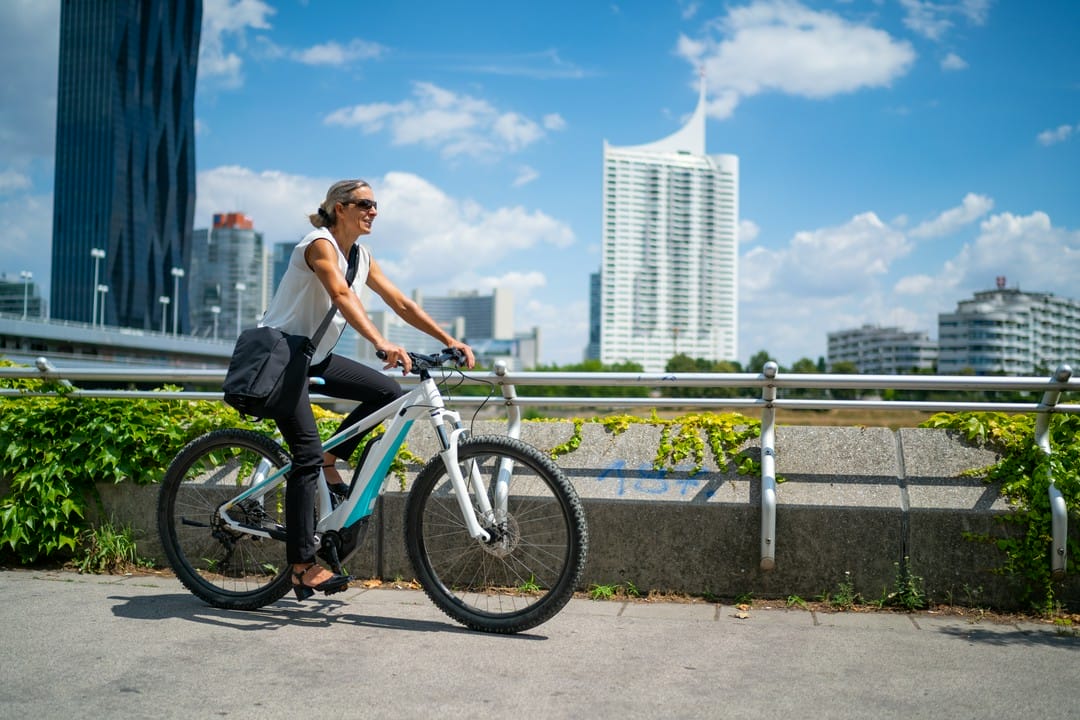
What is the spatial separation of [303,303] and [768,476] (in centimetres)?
249

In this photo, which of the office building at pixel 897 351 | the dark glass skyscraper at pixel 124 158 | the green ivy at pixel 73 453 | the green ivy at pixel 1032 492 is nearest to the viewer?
the green ivy at pixel 1032 492

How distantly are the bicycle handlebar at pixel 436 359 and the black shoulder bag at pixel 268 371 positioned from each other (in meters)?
0.40

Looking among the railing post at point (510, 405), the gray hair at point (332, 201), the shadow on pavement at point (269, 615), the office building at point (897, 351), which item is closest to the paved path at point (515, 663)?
the shadow on pavement at point (269, 615)

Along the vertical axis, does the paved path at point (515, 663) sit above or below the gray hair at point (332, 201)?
below

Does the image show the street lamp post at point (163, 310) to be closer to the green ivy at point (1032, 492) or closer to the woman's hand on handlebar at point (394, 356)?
the woman's hand on handlebar at point (394, 356)

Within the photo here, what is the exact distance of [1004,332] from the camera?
16250 cm

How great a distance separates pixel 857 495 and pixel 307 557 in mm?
2764

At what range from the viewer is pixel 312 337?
4.77 metres

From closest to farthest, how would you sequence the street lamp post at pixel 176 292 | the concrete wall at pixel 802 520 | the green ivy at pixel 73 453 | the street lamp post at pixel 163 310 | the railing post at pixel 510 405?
1. the concrete wall at pixel 802 520
2. the railing post at pixel 510 405
3. the green ivy at pixel 73 453
4. the street lamp post at pixel 163 310
5. the street lamp post at pixel 176 292

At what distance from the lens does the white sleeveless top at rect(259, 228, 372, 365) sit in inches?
186

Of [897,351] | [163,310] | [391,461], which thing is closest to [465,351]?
[391,461]

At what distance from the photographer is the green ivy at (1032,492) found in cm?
480

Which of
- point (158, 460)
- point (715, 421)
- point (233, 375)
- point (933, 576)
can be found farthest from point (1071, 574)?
point (158, 460)

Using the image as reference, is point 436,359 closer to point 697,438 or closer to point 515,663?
point 515,663
